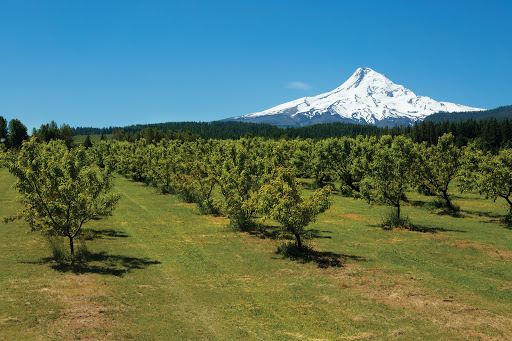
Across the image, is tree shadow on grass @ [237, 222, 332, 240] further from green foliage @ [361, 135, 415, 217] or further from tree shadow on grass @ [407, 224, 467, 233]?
tree shadow on grass @ [407, 224, 467, 233]

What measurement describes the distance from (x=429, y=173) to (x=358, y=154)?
24.7 meters

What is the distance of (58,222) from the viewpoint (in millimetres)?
29312

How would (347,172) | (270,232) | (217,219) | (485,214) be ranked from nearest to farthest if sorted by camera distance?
1. (270,232)
2. (217,219)
3. (485,214)
4. (347,172)

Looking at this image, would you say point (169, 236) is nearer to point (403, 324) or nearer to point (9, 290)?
point (9, 290)

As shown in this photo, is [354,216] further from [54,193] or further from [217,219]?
[54,193]

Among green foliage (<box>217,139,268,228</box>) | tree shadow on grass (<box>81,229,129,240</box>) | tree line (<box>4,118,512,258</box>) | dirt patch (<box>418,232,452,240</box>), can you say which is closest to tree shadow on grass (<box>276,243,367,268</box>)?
tree line (<box>4,118,512,258</box>)

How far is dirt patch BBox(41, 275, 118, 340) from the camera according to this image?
695 inches

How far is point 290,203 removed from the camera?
32.1m

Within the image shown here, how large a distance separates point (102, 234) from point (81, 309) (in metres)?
21.7

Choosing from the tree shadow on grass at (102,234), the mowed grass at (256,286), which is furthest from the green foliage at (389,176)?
the tree shadow on grass at (102,234)

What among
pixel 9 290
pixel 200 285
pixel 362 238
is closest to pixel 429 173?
pixel 362 238

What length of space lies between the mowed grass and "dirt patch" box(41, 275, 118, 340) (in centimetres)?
7

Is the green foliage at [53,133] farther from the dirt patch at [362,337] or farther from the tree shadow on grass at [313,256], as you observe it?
the dirt patch at [362,337]

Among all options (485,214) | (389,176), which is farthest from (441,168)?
(389,176)
